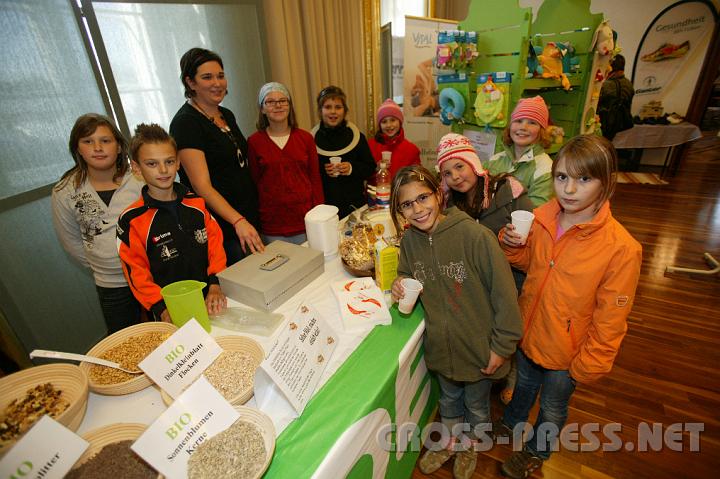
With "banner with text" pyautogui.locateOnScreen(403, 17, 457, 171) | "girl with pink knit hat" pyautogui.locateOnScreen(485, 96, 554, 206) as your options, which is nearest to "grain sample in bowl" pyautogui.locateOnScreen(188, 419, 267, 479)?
"girl with pink knit hat" pyautogui.locateOnScreen(485, 96, 554, 206)

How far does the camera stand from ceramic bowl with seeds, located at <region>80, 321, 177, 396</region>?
91 cm

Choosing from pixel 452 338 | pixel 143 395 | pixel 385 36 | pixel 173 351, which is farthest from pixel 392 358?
pixel 385 36

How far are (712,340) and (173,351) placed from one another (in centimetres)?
309

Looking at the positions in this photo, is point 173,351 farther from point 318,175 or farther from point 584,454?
point 584,454

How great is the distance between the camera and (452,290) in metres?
1.16

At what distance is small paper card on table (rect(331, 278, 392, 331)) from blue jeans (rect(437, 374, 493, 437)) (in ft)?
1.43

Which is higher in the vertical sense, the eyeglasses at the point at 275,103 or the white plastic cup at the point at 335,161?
the eyeglasses at the point at 275,103

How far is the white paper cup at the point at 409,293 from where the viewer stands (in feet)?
3.42

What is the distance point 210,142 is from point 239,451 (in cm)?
146

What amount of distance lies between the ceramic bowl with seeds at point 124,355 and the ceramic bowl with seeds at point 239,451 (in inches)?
13.5

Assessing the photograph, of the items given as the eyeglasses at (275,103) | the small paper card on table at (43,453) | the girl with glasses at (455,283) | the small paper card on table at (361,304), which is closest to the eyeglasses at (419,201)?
the girl with glasses at (455,283)

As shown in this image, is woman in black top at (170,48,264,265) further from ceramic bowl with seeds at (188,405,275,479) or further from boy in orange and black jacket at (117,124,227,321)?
ceramic bowl with seeds at (188,405,275,479)

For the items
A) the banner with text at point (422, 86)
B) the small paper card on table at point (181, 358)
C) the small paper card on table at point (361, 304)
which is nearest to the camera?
the small paper card on table at point (181, 358)

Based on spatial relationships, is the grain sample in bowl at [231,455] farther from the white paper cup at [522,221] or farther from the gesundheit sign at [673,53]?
the gesundheit sign at [673,53]
